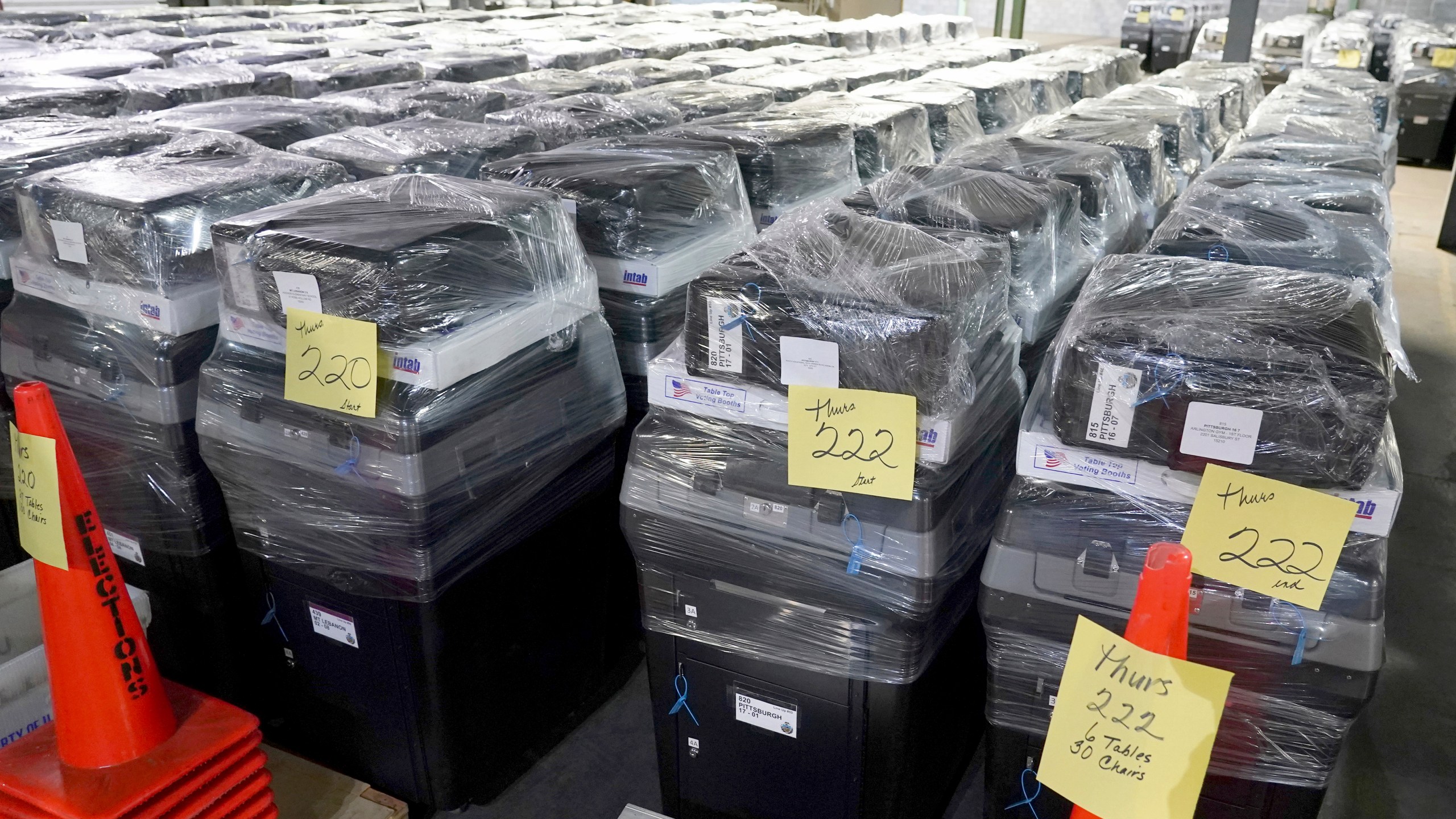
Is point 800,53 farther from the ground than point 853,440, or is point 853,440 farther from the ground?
point 800,53

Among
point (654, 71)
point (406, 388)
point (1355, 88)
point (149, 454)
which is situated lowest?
point (149, 454)

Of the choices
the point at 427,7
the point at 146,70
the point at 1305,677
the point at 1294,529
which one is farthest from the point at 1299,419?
the point at 427,7

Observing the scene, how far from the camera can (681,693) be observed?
1.67 meters

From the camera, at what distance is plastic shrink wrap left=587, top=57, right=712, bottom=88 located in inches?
169

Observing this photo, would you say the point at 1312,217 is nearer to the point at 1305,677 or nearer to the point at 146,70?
the point at 1305,677

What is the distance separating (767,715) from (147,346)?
1.24 m

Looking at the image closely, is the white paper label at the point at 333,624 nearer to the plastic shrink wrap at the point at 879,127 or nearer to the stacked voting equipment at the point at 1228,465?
the stacked voting equipment at the point at 1228,465

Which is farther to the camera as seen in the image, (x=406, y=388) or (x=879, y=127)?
(x=879, y=127)

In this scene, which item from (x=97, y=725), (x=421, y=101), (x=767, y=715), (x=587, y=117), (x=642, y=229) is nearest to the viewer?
(x=97, y=725)

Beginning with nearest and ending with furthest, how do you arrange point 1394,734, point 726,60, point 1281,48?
point 1394,734, point 726,60, point 1281,48

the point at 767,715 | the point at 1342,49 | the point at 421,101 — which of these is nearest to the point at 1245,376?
the point at 767,715

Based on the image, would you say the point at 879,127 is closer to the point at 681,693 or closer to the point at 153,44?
the point at 681,693

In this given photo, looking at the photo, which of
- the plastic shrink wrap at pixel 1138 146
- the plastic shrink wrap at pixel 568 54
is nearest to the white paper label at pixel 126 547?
the plastic shrink wrap at pixel 1138 146

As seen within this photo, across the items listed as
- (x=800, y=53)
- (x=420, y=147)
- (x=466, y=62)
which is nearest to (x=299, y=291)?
(x=420, y=147)
